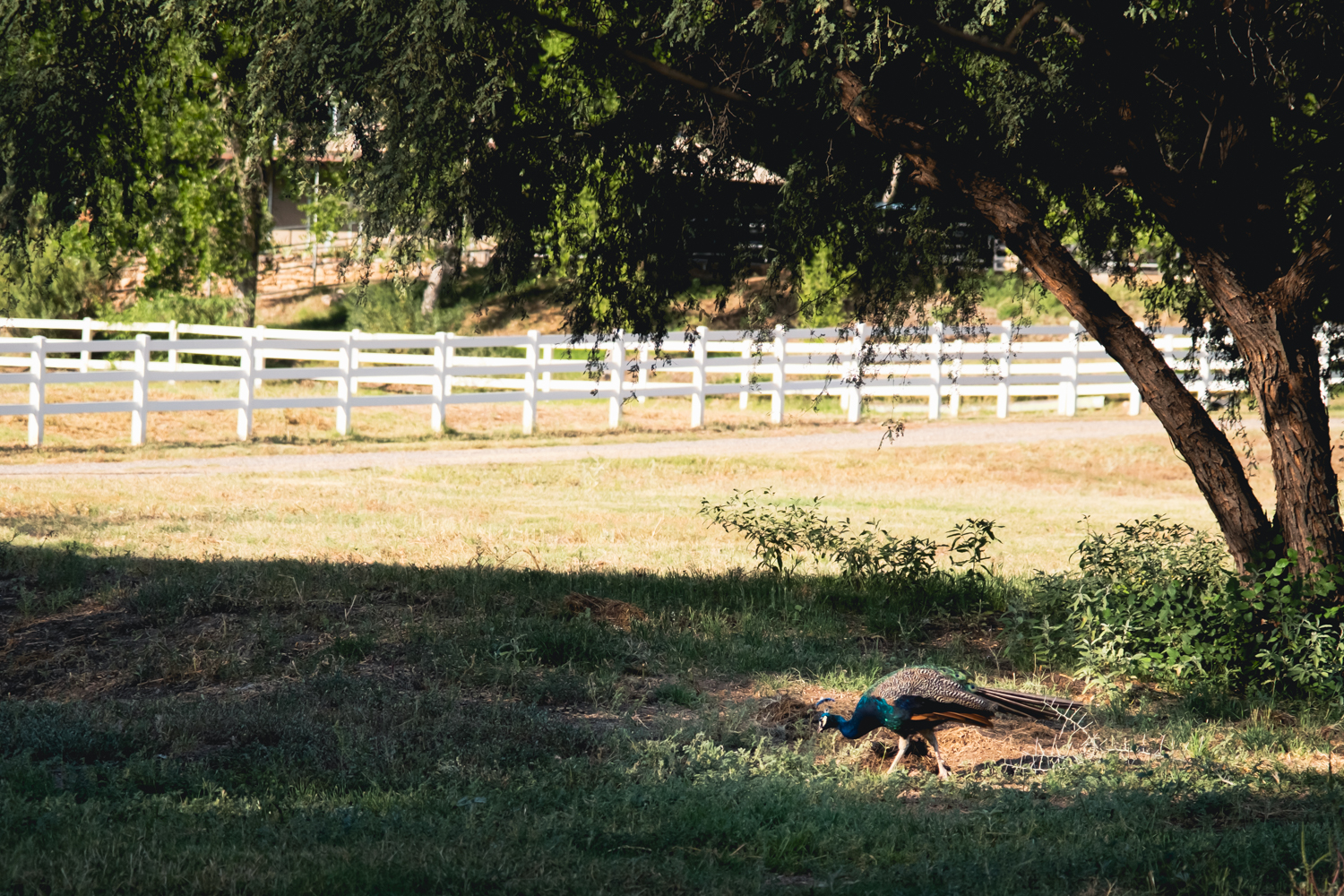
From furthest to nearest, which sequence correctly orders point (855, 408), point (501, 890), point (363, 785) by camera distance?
point (855, 408)
point (363, 785)
point (501, 890)

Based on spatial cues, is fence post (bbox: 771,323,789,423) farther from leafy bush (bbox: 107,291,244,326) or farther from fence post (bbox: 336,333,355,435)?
leafy bush (bbox: 107,291,244,326)

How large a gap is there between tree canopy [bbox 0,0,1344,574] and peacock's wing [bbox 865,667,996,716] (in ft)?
7.69

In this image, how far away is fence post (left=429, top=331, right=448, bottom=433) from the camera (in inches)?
792

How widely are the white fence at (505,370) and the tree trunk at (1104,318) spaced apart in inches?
288

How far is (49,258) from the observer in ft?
86.4

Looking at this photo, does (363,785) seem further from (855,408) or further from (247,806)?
(855,408)

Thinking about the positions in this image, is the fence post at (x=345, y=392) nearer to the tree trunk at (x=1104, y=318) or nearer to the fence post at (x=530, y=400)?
the fence post at (x=530, y=400)

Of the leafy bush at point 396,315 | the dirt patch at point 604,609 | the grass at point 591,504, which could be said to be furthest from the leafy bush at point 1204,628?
the leafy bush at point 396,315

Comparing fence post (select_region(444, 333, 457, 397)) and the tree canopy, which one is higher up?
the tree canopy

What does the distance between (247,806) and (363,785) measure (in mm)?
501

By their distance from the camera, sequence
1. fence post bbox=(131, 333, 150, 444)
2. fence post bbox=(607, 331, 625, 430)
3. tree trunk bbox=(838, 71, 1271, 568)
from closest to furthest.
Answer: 1. tree trunk bbox=(838, 71, 1271, 568)
2. fence post bbox=(131, 333, 150, 444)
3. fence post bbox=(607, 331, 625, 430)

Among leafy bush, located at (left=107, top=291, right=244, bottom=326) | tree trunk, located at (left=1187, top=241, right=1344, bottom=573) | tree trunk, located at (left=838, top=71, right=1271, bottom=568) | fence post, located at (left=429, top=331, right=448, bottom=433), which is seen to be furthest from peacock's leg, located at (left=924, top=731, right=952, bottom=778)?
leafy bush, located at (left=107, top=291, right=244, bottom=326)

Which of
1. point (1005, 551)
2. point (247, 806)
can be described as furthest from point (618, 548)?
point (247, 806)

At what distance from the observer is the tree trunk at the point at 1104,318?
702 cm
